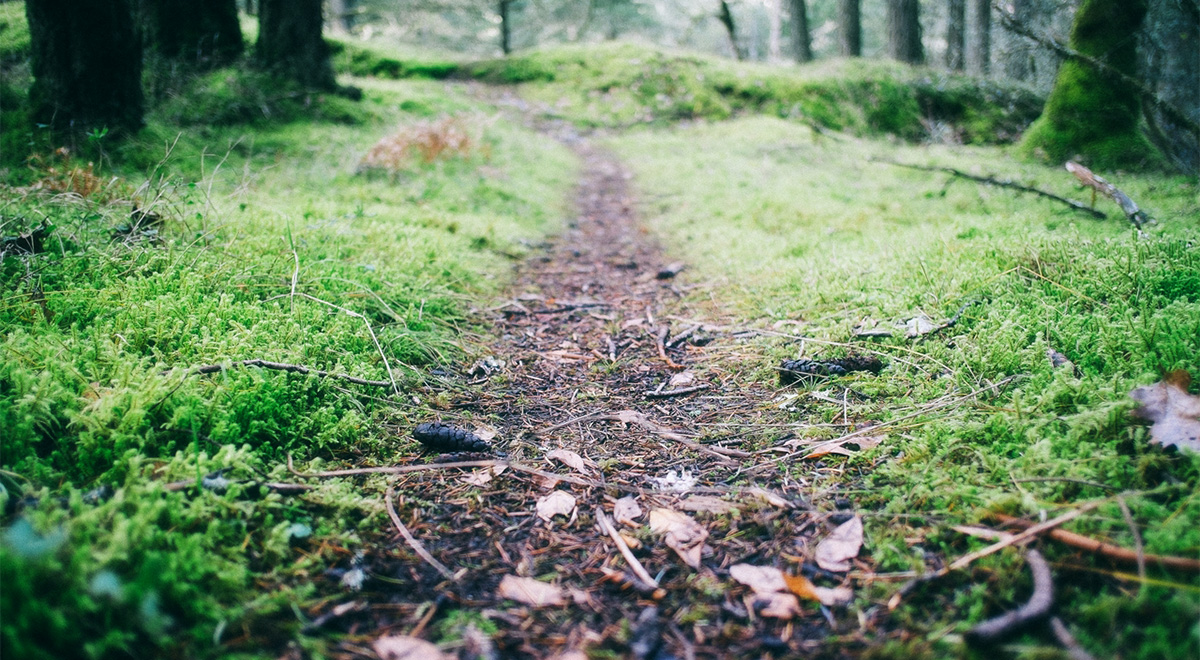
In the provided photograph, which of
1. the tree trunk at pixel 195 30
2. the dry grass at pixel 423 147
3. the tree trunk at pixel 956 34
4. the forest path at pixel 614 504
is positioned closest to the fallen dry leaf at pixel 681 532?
the forest path at pixel 614 504

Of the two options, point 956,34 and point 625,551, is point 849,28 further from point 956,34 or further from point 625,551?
point 625,551

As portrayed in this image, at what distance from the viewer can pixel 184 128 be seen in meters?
6.33

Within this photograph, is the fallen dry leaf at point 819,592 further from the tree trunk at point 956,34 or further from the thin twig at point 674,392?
the tree trunk at point 956,34

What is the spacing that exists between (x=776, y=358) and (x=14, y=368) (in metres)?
3.24

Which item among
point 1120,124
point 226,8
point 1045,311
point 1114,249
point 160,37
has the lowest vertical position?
point 1045,311

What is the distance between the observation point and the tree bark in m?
16.3

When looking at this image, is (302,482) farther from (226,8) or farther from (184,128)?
(226,8)

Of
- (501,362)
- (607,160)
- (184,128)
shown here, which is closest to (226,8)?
(184,128)

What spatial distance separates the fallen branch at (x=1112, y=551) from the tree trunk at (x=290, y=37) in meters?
10.2

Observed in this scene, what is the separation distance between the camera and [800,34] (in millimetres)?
18234

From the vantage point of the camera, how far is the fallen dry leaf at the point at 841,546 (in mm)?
1622

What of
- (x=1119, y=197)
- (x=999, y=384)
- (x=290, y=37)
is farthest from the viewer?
(x=290, y=37)

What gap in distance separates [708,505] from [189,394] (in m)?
1.91

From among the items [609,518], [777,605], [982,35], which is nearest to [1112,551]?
[777,605]
